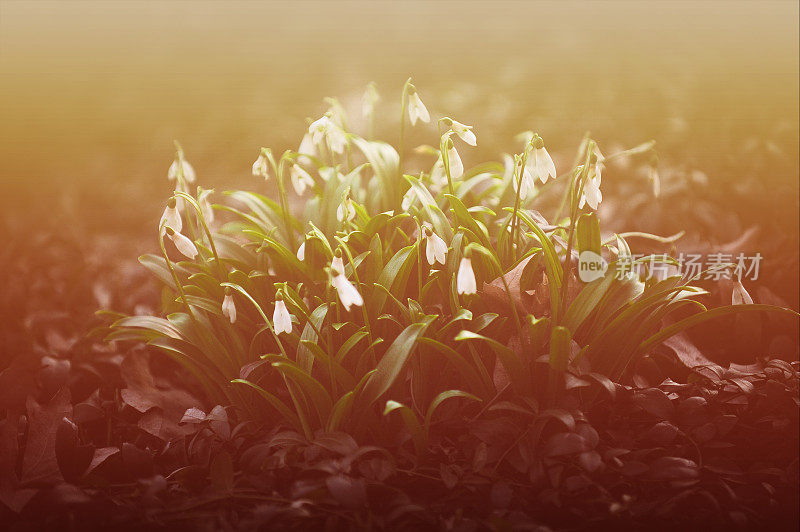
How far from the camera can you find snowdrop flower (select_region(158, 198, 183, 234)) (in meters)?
1.47

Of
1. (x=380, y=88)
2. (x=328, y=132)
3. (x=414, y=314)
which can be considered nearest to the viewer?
(x=414, y=314)

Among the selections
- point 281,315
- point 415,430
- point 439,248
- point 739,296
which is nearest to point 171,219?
point 281,315

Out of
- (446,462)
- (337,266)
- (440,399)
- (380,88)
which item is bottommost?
(446,462)

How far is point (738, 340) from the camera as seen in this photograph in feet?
5.99

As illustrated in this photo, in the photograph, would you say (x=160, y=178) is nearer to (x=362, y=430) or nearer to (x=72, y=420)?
(x=72, y=420)

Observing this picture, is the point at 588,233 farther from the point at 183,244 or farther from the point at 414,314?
the point at 183,244

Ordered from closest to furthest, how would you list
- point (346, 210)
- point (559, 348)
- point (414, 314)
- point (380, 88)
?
point (559, 348) → point (414, 314) → point (346, 210) → point (380, 88)

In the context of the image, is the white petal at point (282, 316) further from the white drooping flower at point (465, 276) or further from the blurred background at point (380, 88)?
the blurred background at point (380, 88)

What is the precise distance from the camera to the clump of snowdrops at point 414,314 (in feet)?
4.75

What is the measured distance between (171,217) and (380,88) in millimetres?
1771

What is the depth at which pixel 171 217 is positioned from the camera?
149cm

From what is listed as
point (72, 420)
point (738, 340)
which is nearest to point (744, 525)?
point (738, 340)

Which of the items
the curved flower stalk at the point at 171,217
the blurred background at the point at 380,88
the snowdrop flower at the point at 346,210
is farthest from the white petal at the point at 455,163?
the blurred background at the point at 380,88

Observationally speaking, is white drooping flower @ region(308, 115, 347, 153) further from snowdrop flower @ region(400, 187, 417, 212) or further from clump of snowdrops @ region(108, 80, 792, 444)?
snowdrop flower @ region(400, 187, 417, 212)
